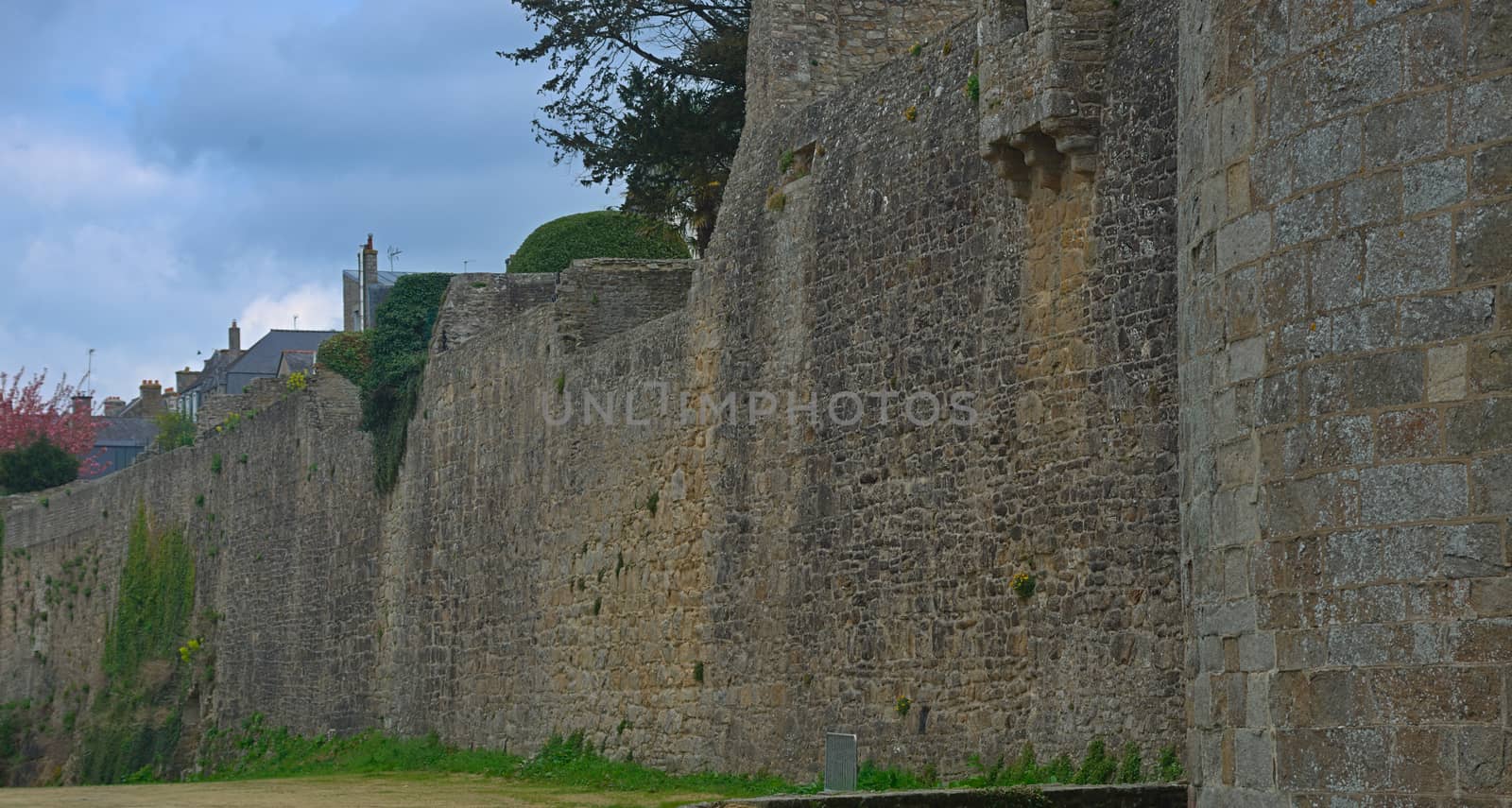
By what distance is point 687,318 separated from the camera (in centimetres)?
1753

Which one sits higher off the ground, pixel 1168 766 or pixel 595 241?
pixel 595 241

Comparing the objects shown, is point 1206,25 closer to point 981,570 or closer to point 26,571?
point 981,570

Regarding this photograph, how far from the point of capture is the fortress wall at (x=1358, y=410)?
6141 mm

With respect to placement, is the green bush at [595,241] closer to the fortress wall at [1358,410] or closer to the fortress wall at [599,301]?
the fortress wall at [599,301]

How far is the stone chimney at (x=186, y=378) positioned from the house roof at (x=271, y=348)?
788 centimetres

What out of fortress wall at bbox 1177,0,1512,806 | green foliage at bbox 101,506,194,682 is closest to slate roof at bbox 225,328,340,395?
green foliage at bbox 101,506,194,682

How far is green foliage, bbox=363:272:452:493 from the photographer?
24109 mm

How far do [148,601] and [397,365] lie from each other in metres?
10.9

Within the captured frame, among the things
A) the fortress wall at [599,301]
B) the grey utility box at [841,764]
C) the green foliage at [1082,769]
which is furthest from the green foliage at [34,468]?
the green foliage at [1082,769]

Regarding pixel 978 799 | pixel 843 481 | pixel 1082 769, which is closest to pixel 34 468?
pixel 843 481

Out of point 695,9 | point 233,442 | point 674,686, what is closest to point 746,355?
point 674,686

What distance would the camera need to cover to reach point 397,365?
80.5ft

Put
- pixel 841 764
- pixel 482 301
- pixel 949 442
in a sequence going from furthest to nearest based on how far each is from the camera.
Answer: pixel 482 301
pixel 949 442
pixel 841 764

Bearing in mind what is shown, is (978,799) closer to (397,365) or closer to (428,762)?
(428,762)
